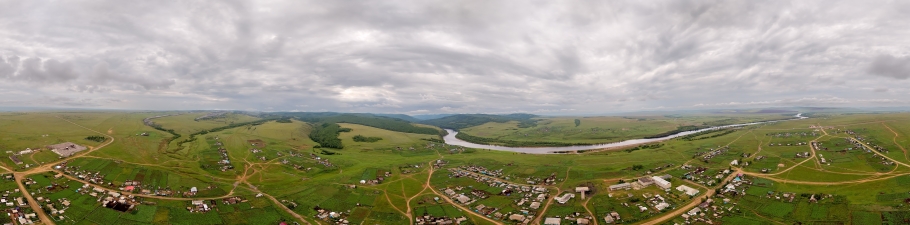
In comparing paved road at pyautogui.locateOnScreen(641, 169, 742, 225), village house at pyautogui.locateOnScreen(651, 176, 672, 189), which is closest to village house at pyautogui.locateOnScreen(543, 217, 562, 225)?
paved road at pyautogui.locateOnScreen(641, 169, 742, 225)

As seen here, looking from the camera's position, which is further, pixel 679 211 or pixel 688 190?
pixel 688 190

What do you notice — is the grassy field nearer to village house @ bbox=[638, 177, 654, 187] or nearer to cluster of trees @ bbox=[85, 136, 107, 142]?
village house @ bbox=[638, 177, 654, 187]

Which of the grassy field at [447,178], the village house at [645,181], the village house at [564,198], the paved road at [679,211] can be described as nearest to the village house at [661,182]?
the village house at [645,181]

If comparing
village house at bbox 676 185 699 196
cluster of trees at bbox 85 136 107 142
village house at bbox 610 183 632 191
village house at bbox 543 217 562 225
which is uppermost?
cluster of trees at bbox 85 136 107 142

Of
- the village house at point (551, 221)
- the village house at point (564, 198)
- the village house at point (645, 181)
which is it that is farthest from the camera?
the village house at point (645, 181)

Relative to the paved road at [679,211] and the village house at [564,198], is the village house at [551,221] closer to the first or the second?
the village house at [564,198]

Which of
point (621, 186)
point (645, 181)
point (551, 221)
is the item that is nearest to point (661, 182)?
point (645, 181)

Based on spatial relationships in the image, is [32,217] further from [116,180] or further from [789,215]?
[789,215]

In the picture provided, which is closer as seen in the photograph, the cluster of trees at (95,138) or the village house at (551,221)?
the village house at (551,221)

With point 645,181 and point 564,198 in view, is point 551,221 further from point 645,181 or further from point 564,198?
point 645,181

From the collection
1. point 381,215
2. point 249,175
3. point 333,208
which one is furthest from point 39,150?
point 381,215

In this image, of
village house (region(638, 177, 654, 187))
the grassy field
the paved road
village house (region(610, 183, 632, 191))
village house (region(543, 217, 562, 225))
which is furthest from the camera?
village house (region(638, 177, 654, 187))
